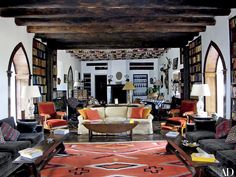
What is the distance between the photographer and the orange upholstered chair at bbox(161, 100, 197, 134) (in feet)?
28.5

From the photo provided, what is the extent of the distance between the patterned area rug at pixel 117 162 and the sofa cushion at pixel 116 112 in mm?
2345

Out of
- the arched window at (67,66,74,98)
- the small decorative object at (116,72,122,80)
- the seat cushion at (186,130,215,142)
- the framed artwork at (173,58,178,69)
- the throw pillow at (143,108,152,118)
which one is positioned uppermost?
the framed artwork at (173,58,178,69)

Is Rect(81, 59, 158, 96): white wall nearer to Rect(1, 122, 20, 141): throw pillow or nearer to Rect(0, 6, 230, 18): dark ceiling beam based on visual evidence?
Rect(0, 6, 230, 18): dark ceiling beam

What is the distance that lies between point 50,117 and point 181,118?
12.3 ft

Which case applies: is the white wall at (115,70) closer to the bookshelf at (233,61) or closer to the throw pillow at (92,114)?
the throw pillow at (92,114)

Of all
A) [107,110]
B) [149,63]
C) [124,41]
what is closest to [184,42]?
[124,41]

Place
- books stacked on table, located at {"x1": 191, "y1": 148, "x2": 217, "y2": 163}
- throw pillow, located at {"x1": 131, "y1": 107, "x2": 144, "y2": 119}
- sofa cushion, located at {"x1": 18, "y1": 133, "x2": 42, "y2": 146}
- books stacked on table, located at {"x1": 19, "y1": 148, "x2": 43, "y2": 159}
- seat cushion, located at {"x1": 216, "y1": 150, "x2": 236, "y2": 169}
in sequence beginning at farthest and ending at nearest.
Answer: throw pillow, located at {"x1": 131, "y1": 107, "x2": 144, "y2": 119} → sofa cushion, located at {"x1": 18, "y1": 133, "x2": 42, "y2": 146} → books stacked on table, located at {"x1": 19, "y1": 148, "x2": 43, "y2": 159} → seat cushion, located at {"x1": 216, "y1": 150, "x2": 236, "y2": 169} → books stacked on table, located at {"x1": 191, "y1": 148, "x2": 217, "y2": 163}

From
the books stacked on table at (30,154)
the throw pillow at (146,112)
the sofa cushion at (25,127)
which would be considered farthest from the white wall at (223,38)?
the books stacked on table at (30,154)

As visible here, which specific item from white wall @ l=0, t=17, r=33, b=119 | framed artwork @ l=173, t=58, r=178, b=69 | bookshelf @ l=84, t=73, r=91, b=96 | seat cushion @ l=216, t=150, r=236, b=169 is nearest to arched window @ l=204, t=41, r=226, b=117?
framed artwork @ l=173, t=58, r=178, b=69

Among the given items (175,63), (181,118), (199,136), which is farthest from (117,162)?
(175,63)

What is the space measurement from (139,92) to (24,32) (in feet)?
39.7

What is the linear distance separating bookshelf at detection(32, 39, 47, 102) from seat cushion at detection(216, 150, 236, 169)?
20.7 feet

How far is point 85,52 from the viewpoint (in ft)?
52.2

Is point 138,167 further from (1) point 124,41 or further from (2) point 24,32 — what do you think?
(1) point 124,41
